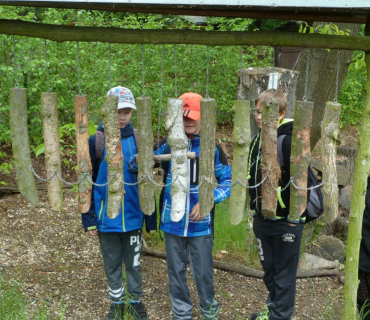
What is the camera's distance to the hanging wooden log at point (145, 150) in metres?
2.32

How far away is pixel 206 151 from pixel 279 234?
92cm

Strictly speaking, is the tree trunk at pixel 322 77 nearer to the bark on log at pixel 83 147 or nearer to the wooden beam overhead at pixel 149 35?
the wooden beam overhead at pixel 149 35

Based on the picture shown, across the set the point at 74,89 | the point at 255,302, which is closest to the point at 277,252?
the point at 255,302

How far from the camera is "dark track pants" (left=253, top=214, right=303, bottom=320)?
9.39 ft

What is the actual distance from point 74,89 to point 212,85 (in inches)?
106

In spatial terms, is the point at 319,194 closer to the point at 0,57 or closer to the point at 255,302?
the point at 255,302

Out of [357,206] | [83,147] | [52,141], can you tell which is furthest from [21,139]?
[357,206]

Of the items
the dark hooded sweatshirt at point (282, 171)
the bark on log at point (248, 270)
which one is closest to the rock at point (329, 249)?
the bark on log at point (248, 270)

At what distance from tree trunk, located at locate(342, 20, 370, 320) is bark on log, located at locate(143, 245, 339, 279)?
1515 mm

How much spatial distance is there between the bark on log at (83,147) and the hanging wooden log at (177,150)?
436mm

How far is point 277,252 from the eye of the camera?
2.95m

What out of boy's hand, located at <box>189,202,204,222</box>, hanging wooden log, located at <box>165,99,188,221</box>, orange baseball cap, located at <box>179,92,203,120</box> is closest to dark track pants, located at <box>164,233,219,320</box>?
boy's hand, located at <box>189,202,204,222</box>

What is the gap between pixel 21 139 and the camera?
2.35 meters

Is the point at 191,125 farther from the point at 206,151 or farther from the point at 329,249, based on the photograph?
the point at 329,249
